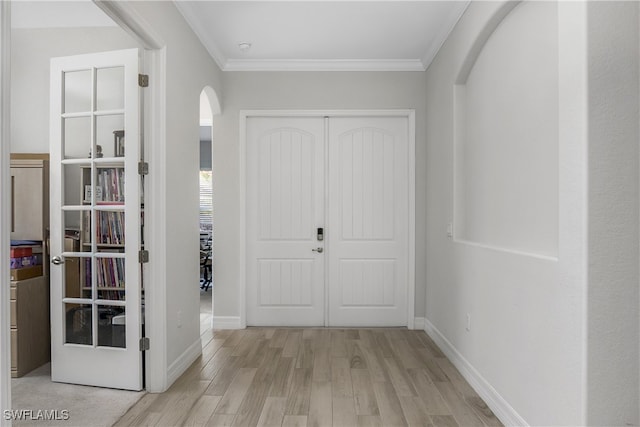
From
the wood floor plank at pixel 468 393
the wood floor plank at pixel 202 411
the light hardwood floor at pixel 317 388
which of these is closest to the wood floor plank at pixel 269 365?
the light hardwood floor at pixel 317 388

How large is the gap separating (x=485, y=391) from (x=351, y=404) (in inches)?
33.4

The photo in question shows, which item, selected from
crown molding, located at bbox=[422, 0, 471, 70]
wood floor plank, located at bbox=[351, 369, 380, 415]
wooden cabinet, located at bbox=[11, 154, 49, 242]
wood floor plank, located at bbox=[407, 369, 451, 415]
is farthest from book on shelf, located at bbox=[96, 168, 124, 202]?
crown molding, located at bbox=[422, 0, 471, 70]

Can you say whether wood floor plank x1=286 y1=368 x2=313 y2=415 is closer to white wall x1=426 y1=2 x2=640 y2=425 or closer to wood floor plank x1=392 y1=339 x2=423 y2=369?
wood floor plank x1=392 y1=339 x2=423 y2=369

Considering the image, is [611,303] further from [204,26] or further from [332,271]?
[204,26]

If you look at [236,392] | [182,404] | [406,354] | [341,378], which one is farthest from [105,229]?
[406,354]

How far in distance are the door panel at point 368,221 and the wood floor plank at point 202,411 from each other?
1892 mm

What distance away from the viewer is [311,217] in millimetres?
4273

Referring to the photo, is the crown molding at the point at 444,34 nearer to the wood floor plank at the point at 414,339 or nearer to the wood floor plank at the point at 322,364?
the wood floor plank at the point at 414,339

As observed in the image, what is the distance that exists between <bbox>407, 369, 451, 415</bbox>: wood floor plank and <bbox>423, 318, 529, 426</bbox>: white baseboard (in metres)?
→ 0.26

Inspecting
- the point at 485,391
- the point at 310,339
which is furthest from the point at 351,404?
the point at 310,339

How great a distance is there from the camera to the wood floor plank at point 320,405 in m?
2.29

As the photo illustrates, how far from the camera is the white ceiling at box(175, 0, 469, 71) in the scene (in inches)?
121

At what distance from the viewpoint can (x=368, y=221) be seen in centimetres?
426

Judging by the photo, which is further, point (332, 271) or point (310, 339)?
point (332, 271)
